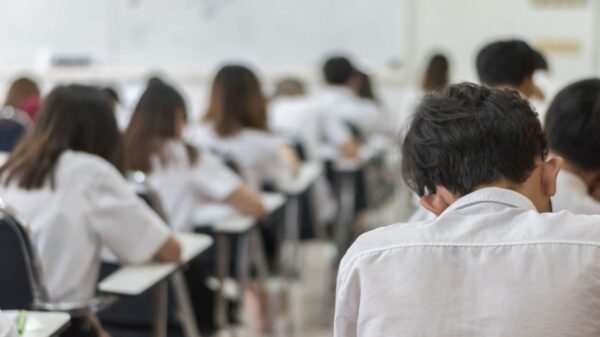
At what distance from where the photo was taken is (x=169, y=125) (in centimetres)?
335

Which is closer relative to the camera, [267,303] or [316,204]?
[267,303]


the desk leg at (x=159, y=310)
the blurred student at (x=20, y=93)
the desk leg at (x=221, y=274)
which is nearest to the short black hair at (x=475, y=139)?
the desk leg at (x=159, y=310)

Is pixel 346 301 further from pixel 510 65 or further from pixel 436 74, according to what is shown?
pixel 436 74

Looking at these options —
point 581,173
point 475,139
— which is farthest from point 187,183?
point 475,139

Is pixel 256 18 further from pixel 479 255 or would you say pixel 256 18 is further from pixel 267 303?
pixel 479 255

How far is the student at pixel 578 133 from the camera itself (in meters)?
2.19

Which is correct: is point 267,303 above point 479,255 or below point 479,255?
below

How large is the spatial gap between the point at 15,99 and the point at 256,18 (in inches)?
134

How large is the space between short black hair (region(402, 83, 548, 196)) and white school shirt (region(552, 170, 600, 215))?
2.31ft

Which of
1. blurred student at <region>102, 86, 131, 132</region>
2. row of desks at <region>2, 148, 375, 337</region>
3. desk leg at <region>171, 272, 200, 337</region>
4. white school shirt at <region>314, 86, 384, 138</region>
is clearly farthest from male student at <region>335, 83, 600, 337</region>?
white school shirt at <region>314, 86, 384, 138</region>

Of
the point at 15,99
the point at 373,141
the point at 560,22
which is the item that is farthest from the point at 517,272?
the point at 560,22

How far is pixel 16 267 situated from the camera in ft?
7.36

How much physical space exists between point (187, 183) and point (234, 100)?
0.72 metres

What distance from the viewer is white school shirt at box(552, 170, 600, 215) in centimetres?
211
